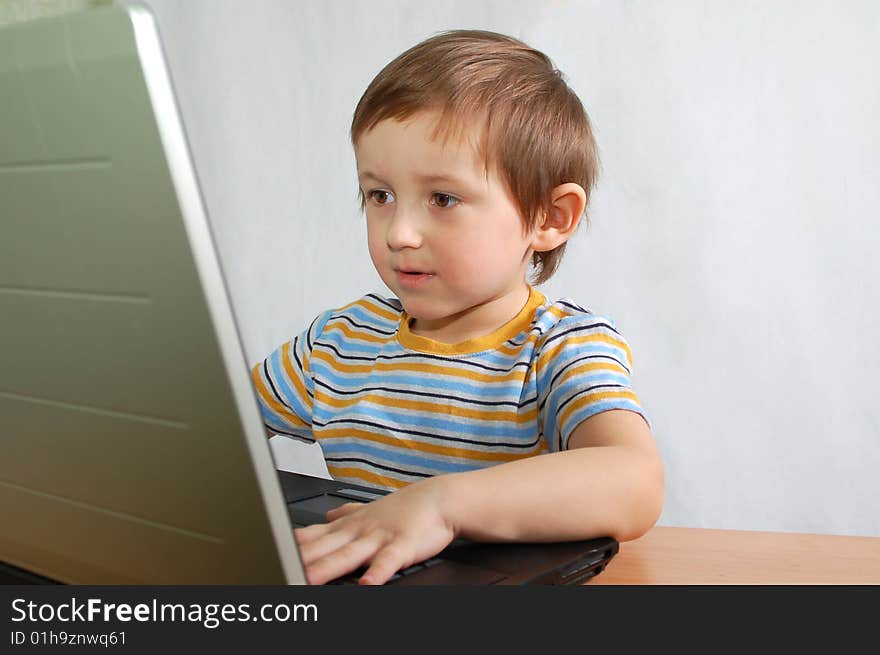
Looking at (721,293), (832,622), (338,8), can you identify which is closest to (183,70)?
(338,8)

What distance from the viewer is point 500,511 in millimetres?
709

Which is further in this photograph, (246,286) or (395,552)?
(246,286)

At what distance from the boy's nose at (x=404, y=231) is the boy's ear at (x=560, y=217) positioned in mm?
152

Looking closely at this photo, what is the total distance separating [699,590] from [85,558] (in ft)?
1.20

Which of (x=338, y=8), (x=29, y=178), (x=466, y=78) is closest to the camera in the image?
(x=29, y=178)

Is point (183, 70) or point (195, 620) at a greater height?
point (183, 70)

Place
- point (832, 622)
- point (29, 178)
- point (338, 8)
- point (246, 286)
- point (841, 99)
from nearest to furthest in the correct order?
point (29, 178) < point (832, 622) < point (841, 99) < point (338, 8) < point (246, 286)

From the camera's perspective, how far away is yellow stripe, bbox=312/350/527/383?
3.39 ft

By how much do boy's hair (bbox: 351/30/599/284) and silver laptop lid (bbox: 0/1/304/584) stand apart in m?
0.56

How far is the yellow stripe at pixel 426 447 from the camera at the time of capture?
104 cm

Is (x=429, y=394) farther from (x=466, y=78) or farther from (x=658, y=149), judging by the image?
(x=658, y=149)

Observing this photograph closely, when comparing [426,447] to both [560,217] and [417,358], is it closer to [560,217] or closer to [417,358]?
[417,358]

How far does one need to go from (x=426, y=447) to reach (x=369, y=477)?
0.27ft

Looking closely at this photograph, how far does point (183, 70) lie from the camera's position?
2.60 m
